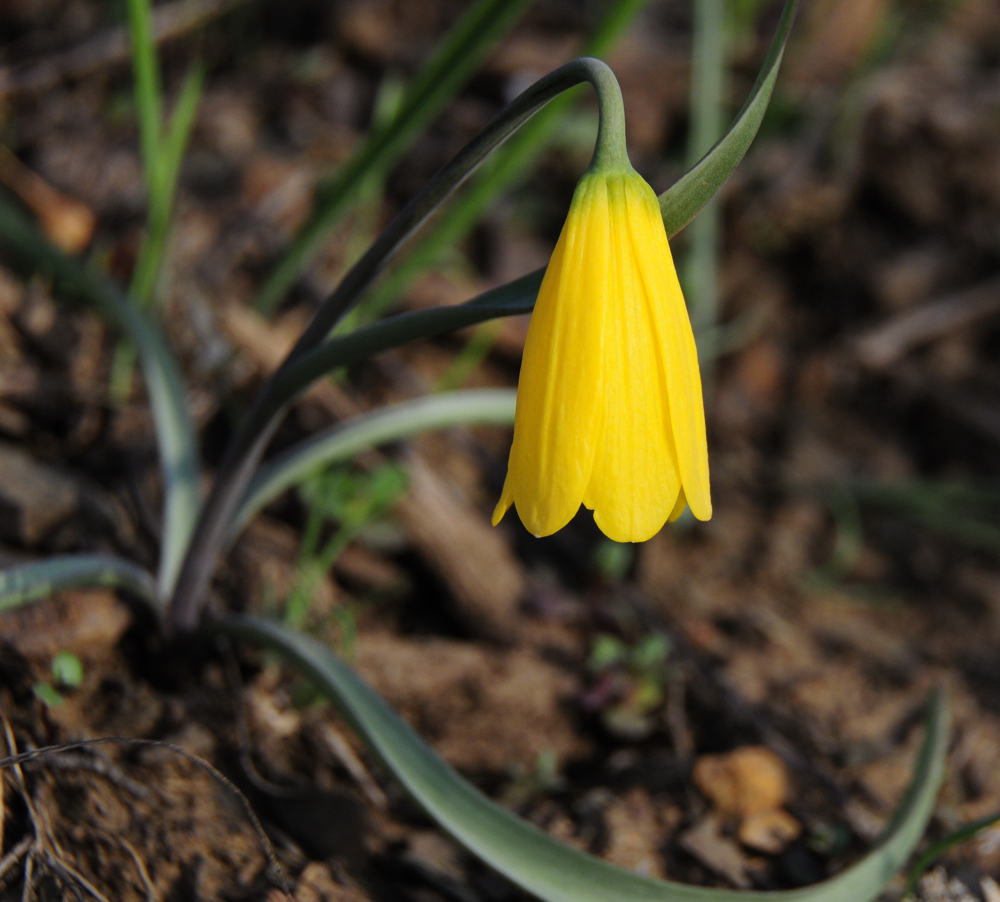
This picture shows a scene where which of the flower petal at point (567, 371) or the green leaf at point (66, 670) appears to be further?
the green leaf at point (66, 670)

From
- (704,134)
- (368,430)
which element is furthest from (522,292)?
(704,134)

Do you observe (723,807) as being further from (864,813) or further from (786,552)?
(786,552)

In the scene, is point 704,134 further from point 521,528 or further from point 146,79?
point 146,79

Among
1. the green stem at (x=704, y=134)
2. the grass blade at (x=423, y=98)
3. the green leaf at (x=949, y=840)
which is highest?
the green stem at (x=704, y=134)

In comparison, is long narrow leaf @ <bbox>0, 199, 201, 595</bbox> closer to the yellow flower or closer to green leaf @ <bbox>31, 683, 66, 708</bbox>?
green leaf @ <bbox>31, 683, 66, 708</bbox>

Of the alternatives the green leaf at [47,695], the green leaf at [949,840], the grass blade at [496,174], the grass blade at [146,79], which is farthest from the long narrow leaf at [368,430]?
the green leaf at [949,840]

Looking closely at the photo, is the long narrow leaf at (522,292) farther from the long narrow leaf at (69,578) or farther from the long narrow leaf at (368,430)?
the long narrow leaf at (69,578)

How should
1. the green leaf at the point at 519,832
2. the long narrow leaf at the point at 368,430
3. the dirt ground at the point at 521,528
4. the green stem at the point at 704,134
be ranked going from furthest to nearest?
the green stem at the point at 704,134, the long narrow leaf at the point at 368,430, the dirt ground at the point at 521,528, the green leaf at the point at 519,832

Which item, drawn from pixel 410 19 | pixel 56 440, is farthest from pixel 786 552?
pixel 410 19
